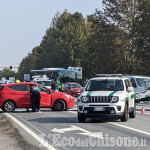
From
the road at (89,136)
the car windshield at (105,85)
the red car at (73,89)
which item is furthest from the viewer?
the red car at (73,89)

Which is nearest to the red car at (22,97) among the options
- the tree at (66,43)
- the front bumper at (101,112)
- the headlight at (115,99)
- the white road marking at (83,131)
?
the front bumper at (101,112)

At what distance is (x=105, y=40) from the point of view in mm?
66688

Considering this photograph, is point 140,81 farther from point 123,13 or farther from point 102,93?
point 123,13

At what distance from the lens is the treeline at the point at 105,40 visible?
5225 cm

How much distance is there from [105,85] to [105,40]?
4833 centimetres

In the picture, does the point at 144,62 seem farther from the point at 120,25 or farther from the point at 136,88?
the point at 136,88

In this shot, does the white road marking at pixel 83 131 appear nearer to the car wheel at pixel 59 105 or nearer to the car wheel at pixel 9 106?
the car wheel at pixel 9 106

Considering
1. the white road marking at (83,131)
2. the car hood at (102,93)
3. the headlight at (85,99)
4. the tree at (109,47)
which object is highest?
the tree at (109,47)

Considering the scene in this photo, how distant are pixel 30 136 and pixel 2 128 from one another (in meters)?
3.03

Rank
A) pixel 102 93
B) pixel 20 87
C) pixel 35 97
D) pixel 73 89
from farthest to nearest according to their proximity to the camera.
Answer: pixel 73 89, pixel 20 87, pixel 35 97, pixel 102 93

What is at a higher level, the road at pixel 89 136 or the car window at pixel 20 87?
the car window at pixel 20 87

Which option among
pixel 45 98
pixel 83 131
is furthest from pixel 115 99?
pixel 45 98

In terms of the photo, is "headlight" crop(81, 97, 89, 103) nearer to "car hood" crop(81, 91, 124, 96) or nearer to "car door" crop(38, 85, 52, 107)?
"car hood" crop(81, 91, 124, 96)

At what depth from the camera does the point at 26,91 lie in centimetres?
2480
